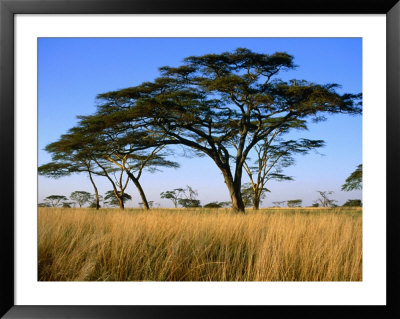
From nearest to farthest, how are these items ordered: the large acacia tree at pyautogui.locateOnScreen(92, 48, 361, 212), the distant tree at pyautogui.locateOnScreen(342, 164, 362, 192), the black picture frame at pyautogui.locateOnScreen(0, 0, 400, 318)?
the black picture frame at pyautogui.locateOnScreen(0, 0, 400, 318) < the distant tree at pyautogui.locateOnScreen(342, 164, 362, 192) < the large acacia tree at pyautogui.locateOnScreen(92, 48, 361, 212)

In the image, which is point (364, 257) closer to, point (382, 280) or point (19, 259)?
point (382, 280)

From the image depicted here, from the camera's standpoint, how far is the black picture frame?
2.51 meters

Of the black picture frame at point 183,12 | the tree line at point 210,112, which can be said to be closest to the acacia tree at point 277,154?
the tree line at point 210,112

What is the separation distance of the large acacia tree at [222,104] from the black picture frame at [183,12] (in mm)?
6367

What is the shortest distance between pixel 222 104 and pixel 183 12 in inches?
347

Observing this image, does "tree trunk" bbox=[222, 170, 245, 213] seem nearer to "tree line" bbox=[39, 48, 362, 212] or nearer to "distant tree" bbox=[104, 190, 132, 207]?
"tree line" bbox=[39, 48, 362, 212]

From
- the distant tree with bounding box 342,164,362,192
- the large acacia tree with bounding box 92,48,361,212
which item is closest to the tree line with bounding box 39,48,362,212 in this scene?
the large acacia tree with bounding box 92,48,361,212

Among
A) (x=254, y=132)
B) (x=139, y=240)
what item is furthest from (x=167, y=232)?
(x=254, y=132)

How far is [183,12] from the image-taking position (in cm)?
272

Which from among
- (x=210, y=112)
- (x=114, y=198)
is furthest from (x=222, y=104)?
(x=114, y=198)

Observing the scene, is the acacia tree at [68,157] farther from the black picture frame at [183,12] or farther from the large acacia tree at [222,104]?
the black picture frame at [183,12]

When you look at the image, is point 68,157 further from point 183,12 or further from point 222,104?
point 183,12

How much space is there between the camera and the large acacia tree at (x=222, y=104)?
9773mm

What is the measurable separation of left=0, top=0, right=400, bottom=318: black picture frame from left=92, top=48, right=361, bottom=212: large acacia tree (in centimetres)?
637
